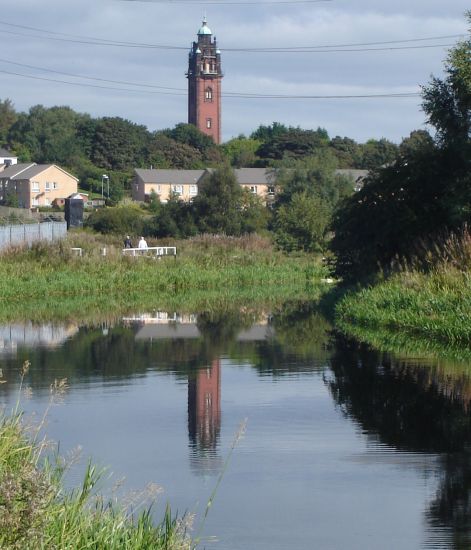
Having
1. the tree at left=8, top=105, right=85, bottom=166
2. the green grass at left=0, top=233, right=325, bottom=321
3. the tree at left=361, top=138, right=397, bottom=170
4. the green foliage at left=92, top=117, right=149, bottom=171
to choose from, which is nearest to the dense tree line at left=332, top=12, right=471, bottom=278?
the green grass at left=0, top=233, right=325, bottom=321

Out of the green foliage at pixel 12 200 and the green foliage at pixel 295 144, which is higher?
the green foliage at pixel 295 144

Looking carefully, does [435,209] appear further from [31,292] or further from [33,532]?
[33,532]

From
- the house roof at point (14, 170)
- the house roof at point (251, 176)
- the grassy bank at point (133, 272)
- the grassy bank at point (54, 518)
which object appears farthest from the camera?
the house roof at point (251, 176)

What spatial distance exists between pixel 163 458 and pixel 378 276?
19.5 metres

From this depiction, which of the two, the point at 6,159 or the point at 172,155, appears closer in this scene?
the point at 6,159

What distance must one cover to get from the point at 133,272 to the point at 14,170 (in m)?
97.9

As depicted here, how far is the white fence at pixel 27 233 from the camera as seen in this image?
49.6 metres

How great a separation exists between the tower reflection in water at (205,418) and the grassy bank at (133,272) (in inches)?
717

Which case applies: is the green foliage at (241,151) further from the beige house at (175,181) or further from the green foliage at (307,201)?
the green foliage at (307,201)

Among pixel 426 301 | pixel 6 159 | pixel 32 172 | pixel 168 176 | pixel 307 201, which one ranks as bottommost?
pixel 426 301

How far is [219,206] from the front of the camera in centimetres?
7525

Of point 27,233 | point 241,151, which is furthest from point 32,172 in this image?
point 27,233

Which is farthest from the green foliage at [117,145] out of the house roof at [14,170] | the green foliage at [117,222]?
the green foliage at [117,222]

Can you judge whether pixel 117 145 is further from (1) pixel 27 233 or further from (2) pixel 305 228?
(1) pixel 27 233
